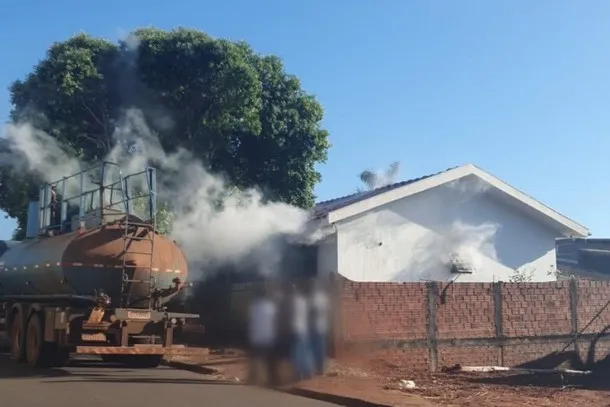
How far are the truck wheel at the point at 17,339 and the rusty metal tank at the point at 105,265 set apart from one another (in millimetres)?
965

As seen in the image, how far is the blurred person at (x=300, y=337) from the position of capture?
541 inches

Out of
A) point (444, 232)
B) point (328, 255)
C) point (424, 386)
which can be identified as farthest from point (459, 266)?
point (424, 386)

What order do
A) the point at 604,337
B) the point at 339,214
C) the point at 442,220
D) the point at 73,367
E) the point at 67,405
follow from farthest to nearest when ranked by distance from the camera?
the point at 442,220, the point at 339,214, the point at 604,337, the point at 73,367, the point at 67,405

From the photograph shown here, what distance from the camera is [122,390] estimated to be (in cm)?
1166

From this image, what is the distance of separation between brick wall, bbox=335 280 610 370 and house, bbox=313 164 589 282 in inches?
Result: 149

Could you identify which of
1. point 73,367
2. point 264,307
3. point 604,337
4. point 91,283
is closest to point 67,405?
point 91,283

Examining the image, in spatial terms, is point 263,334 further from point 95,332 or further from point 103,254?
point 103,254

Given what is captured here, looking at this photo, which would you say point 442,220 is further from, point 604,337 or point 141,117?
point 141,117

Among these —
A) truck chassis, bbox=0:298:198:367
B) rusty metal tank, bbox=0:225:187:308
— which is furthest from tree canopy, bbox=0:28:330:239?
truck chassis, bbox=0:298:198:367

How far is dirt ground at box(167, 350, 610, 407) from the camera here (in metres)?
11.0

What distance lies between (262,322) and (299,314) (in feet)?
4.11

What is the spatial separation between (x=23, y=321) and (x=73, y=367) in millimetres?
1458

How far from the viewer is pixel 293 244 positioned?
65.5ft

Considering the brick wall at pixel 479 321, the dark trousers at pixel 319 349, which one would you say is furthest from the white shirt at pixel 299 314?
the brick wall at pixel 479 321
